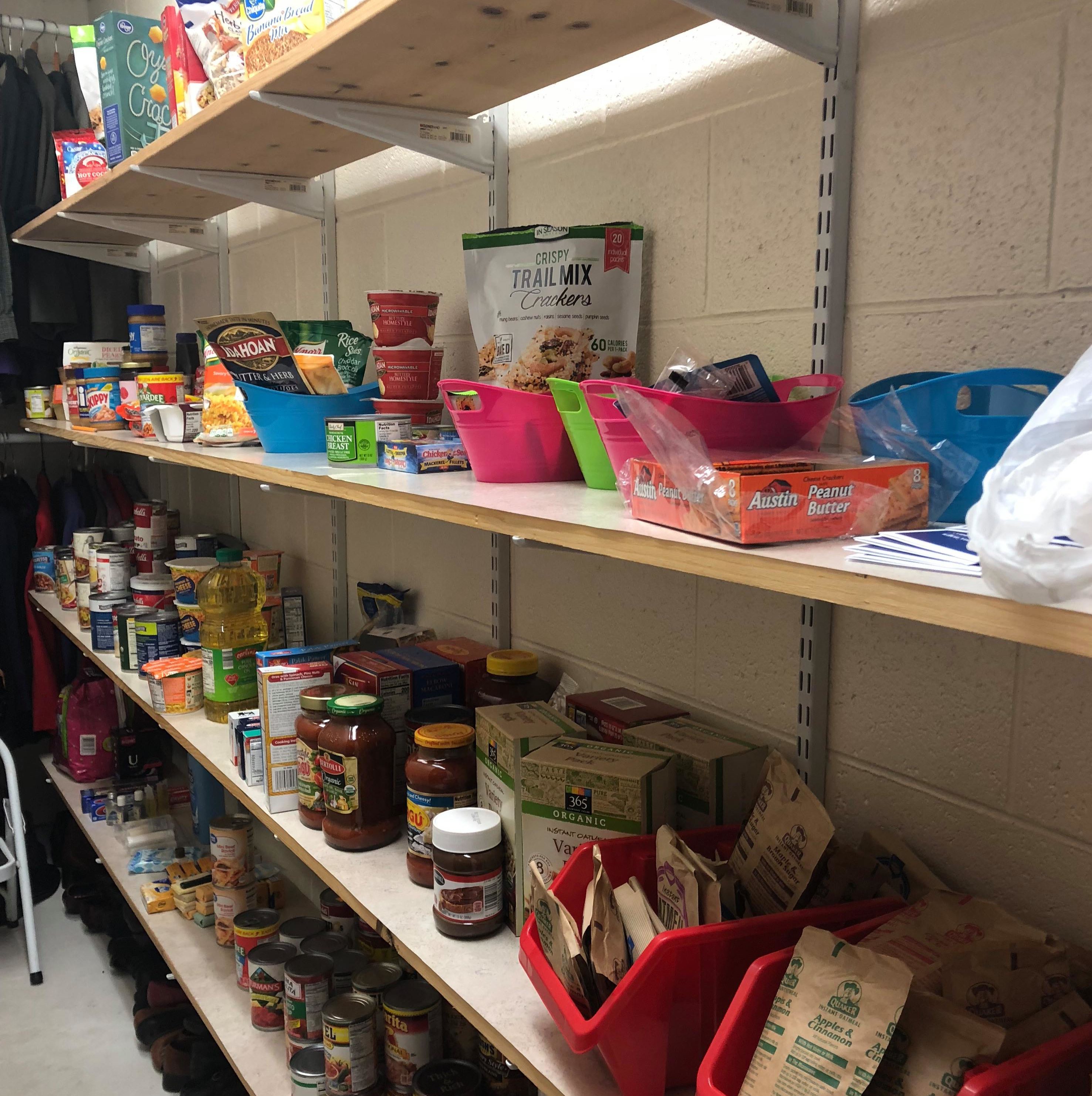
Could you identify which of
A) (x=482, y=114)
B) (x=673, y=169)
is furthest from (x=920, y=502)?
(x=482, y=114)

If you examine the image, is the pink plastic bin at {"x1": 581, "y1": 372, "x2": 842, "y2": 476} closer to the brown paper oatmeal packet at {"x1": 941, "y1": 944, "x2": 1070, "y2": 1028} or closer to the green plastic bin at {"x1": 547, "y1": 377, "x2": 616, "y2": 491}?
the green plastic bin at {"x1": 547, "y1": 377, "x2": 616, "y2": 491}

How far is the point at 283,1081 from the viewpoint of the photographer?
1762 mm

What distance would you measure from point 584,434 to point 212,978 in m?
1.64

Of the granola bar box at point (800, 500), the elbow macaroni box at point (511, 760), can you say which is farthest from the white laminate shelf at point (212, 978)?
the granola bar box at point (800, 500)

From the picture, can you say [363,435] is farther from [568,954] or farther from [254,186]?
[254,186]

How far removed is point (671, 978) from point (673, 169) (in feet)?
3.21

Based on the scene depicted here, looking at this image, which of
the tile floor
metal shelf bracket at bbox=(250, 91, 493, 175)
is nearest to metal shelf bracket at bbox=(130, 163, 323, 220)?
metal shelf bracket at bbox=(250, 91, 493, 175)

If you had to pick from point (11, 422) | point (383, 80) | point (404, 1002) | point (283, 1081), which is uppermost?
point (383, 80)

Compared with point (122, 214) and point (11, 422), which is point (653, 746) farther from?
point (11, 422)

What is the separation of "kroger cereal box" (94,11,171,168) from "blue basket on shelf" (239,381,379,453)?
3.45 feet

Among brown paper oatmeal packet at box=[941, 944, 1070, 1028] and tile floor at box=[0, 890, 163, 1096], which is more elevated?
brown paper oatmeal packet at box=[941, 944, 1070, 1028]

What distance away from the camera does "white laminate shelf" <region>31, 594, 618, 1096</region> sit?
1.00m

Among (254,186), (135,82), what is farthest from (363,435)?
(135,82)

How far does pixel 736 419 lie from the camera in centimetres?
89
